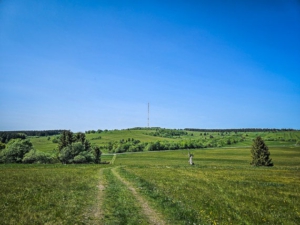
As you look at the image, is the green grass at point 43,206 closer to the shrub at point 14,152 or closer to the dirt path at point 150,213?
the dirt path at point 150,213

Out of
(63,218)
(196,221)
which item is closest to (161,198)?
(196,221)

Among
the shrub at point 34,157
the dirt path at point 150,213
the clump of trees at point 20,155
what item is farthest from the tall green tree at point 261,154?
the shrub at point 34,157

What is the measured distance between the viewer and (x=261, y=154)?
7150 centimetres

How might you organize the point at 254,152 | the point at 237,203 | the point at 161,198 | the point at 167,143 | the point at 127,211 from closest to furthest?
the point at 127,211 → the point at 237,203 → the point at 161,198 → the point at 254,152 → the point at 167,143

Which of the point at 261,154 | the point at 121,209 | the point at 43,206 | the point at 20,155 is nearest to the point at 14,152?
the point at 20,155

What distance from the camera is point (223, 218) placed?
12.7 metres

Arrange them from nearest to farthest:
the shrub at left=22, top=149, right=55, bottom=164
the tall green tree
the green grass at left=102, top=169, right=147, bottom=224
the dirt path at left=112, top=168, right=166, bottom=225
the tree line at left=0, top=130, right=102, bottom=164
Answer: the dirt path at left=112, top=168, right=166, bottom=225 → the green grass at left=102, top=169, right=147, bottom=224 → the tall green tree → the shrub at left=22, top=149, right=55, bottom=164 → the tree line at left=0, top=130, right=102, bottom=164

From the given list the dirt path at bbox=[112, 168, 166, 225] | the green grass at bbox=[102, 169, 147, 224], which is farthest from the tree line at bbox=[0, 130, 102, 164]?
the dirt path at bbox=[112, 168, 166, 225]

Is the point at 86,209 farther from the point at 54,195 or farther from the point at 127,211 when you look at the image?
the point at 54,195

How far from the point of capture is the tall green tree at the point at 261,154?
70.7 meters

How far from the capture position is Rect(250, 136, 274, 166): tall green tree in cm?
7069

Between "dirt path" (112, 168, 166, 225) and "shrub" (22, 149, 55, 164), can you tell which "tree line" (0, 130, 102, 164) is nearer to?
"shrub" (22, 149, 55, 164)

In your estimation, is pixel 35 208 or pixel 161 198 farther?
pixel 161 198

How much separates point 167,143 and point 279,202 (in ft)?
567
